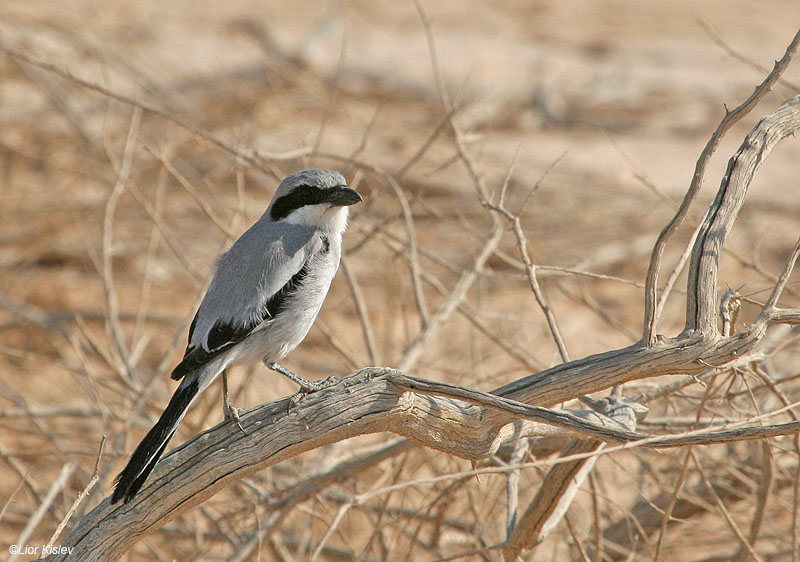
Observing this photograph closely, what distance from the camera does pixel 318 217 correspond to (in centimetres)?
348

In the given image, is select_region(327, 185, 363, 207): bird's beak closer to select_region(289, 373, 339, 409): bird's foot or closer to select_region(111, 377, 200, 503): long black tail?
select_region(289, 373, 339, 409): bird's foot

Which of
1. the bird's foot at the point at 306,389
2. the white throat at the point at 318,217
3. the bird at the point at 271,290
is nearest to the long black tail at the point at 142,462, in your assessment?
the bird at the point at 271,290

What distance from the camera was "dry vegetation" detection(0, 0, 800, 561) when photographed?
3711mm

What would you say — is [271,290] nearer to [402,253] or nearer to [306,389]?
[306,389]

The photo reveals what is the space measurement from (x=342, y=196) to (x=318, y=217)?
0.12m

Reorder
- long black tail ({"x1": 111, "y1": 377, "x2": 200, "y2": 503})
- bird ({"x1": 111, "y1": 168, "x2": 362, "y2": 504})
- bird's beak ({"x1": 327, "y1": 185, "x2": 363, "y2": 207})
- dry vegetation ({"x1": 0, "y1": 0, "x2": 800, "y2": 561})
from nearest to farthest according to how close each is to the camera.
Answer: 1. long black tail ({"x1": 111, "y1": 377, "x2": 200, "y2": 503})
2. bird ({"x1": 111, "y1": 168, "x2": 362, "y2": 504})
3. bird's beak ({"x1": 327, "y1": 185, "x2": 363, "y2": 207})
4. dry vegetation ({"x1": 0, "y1": 0, "x2": 800, "y2": 561})

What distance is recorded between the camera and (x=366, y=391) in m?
2.53

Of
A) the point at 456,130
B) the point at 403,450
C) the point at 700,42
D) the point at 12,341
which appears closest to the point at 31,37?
the point at 12,341

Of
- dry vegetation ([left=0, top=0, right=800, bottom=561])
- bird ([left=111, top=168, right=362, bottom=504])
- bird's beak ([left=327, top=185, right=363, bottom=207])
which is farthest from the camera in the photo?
dry vegetation ([left=0, top=0, right=800, bottom=561])

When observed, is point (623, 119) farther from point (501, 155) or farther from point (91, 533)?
point (91, 533)

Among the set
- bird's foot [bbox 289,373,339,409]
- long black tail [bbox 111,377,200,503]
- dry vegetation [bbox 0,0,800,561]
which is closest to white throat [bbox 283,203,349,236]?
dry vegetation [bbox 0,0,800,561]

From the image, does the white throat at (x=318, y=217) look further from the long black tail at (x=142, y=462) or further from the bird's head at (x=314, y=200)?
the long black tail at (x=142, y=462)

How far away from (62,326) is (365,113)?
4236 millimetres

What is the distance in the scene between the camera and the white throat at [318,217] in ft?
11.4
